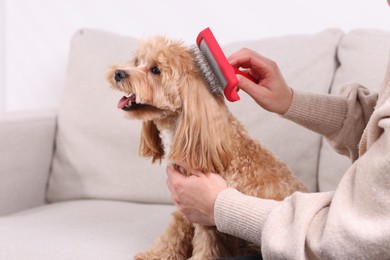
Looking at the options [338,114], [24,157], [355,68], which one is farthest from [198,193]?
[24,157]

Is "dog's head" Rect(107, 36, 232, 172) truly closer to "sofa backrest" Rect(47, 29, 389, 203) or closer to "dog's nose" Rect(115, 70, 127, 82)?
"dog's nose" Rect(115, 70, 127, 82)

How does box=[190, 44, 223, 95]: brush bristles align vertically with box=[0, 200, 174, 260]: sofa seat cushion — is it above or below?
above

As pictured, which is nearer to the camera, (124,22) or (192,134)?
(192,134)

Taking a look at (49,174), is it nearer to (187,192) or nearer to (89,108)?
(89,108)

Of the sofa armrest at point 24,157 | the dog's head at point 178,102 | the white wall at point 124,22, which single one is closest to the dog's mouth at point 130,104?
the dog's head at point 178,102

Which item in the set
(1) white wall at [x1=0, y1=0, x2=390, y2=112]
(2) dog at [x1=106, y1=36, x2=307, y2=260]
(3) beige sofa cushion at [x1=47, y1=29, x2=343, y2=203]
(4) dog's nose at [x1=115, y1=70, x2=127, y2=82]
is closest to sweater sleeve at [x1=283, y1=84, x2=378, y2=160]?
(2) dog at [x1=106, y1=36, x2=307, y2=260]

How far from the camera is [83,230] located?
1.40 metres

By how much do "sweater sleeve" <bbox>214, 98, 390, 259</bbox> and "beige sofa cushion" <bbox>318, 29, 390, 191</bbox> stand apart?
0.61m

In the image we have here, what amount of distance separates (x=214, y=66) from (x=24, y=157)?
936mm

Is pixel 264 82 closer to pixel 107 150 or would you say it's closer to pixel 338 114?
pixel 338 114

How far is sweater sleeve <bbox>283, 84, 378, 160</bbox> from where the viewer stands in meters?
1.27

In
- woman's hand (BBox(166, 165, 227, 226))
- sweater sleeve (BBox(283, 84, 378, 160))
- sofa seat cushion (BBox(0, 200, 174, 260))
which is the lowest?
Result: sofa seat cushion (BBox(0, 200, 174, 260))

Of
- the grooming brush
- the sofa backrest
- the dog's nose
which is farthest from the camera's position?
the sofa backrest

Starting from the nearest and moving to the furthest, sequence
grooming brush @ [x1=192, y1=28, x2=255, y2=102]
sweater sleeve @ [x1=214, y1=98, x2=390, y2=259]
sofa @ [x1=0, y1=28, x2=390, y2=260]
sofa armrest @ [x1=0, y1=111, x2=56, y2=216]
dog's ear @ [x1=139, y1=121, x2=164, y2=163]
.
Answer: sweater sleeve @ [x1=214, y1=98, x2=390, y2=259], grooming brush @ [x1=192, y1=28, x2=255, y2=102], dog's ear @ [x1=139, y1=121, x2=164, y2=163], sofa @ [x1=0, y1=28, x2=390, y2=260], sofa armrest @ [x1=0, y1=111, x2=56, y2=216]
